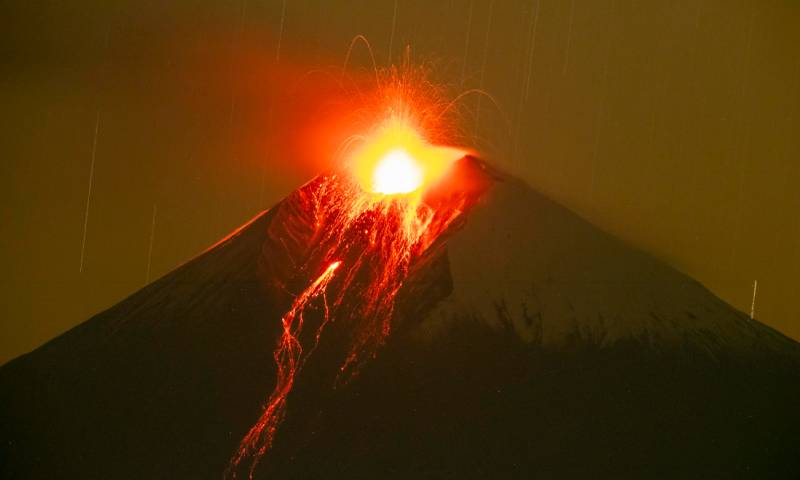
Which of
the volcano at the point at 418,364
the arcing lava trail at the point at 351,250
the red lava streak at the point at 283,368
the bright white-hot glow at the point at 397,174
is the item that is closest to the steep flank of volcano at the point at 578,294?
the volcano at the point at 418,364

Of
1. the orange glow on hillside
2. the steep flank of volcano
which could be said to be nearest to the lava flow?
the orange glow on hillside

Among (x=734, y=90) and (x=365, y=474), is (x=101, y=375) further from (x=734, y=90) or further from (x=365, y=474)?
(x=734, y=90)

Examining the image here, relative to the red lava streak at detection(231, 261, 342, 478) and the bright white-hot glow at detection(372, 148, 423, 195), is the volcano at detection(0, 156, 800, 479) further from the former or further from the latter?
the bright white-hot glow at detection(372, 148, 423, 195)

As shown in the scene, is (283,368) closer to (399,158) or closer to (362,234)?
(362,234)

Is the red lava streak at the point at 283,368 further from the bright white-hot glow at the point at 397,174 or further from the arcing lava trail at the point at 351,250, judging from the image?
the bright white-hot glow at the point at 397,174

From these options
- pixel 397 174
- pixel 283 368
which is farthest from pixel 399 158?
pixel 283 368

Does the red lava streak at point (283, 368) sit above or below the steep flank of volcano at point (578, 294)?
below

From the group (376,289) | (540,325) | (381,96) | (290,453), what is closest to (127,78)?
(381,96)
